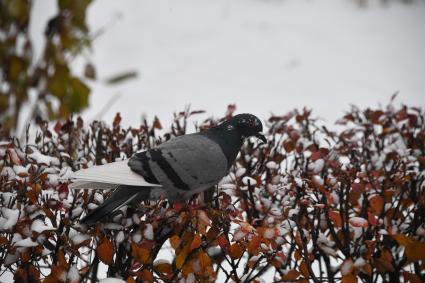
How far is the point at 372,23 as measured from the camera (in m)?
12.1

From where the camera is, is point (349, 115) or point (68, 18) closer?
point (68, 18)

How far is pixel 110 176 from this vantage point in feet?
6.10

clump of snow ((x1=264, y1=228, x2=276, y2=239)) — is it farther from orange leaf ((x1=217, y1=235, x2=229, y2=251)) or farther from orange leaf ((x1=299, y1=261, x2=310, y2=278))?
orange leaf ((x1=299, y1=261, x2=310, y2=278))

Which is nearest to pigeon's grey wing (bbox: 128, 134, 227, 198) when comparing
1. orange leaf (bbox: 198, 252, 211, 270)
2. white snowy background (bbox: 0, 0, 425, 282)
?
orange leaf (bbox: 198, 252, 211, 270)

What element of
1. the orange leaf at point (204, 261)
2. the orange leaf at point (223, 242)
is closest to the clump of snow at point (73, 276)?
the orange leaf at point (204, 261)

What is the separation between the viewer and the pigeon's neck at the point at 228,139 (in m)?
2.18

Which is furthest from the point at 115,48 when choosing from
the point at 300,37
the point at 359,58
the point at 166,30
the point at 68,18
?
the point at 68,18

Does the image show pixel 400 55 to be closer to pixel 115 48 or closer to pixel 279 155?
pixel 115 48

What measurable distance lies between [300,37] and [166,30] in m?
3.48

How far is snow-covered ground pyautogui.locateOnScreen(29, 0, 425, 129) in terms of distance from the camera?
28.5 feet

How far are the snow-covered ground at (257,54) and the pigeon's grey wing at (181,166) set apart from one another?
5.64m

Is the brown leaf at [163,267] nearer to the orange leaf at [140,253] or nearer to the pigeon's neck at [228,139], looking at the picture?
the orange leaf at [140,253]

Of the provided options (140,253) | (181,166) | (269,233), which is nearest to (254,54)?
(181,166)

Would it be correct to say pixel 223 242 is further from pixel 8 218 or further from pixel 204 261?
pixel 8 218
